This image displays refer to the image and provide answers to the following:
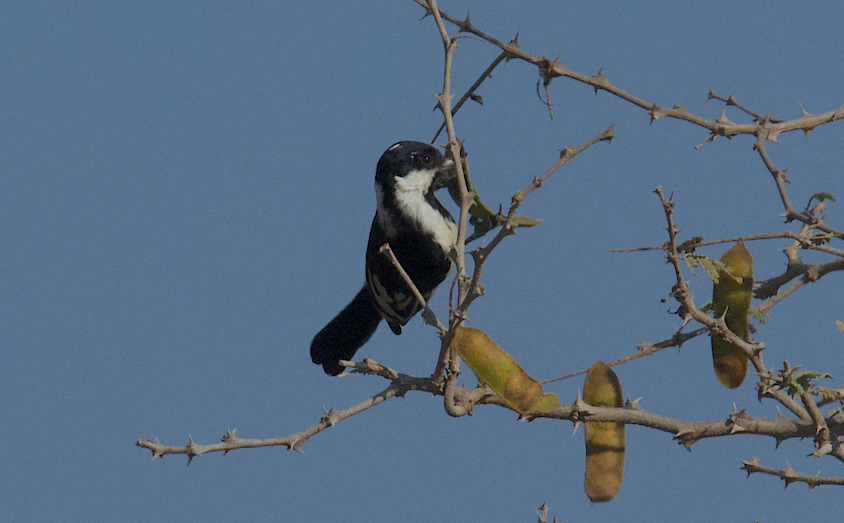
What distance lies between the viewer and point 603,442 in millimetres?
2771

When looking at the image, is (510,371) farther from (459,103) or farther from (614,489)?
(459,103)

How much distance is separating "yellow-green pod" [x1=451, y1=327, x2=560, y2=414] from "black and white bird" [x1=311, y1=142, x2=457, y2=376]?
6.69ft

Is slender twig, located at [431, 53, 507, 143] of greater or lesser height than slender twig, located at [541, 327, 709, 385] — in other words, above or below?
above

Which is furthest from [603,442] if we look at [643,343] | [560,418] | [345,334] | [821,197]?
[345,334]

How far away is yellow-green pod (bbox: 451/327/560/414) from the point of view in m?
2.54

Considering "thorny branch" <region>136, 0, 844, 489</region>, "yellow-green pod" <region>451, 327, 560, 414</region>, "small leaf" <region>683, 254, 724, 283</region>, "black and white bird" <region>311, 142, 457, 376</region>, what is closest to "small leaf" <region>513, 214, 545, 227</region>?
"thorny branch" <region>136, 0, 844, 489</region>

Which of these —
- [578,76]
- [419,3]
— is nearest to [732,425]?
[578,76]

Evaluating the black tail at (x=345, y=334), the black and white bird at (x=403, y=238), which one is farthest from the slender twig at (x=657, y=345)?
the black tail at (x=345, y=334)

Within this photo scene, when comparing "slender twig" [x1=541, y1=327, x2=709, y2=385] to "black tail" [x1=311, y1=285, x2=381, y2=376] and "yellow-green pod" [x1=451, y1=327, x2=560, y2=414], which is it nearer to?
"yellow-green pod" [x1=451, y1=327, x2=560, y2=414]

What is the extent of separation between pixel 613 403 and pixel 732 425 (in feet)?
1.23

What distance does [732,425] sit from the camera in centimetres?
273

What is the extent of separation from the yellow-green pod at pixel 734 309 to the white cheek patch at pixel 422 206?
2.00 m

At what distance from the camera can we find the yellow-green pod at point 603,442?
108 inches

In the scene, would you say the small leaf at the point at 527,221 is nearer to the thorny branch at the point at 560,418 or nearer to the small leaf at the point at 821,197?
the thorny branch at the point at 560,418
